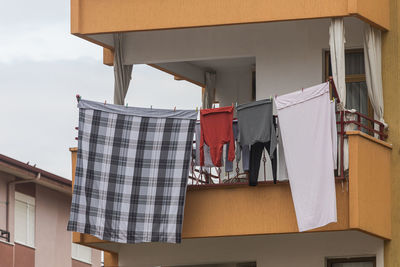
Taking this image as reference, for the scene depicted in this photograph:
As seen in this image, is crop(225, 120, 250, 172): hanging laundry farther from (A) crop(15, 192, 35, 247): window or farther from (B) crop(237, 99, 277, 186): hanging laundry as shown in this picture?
(A) crop(15, 192, 35, 247): window

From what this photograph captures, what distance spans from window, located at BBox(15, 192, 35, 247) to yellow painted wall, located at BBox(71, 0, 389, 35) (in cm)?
2449

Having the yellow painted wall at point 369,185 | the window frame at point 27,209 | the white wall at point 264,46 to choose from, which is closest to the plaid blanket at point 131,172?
the white wall at point 264,46

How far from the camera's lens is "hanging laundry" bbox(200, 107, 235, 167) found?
30.8m

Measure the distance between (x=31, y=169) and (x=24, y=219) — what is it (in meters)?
3.39

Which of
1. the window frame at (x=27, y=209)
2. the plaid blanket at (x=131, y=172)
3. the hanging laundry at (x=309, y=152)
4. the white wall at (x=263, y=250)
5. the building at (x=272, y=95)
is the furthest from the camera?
the window frame at (x=27, y=209)

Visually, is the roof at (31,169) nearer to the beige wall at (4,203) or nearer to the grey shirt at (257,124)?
the beige wall at (4,203)

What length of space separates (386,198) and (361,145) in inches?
52.2

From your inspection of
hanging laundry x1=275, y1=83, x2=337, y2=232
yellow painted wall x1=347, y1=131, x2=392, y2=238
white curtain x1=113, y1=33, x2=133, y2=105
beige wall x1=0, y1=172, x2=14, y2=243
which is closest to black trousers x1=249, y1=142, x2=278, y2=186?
hanging laundry x1=275, y1=83, x2=337, y2=232

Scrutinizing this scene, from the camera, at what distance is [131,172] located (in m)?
31.0

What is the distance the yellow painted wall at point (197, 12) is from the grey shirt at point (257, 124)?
195cm

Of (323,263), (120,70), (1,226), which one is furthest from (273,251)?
(1,226)

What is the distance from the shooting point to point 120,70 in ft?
110

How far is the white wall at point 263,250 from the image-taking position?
30.9 meters

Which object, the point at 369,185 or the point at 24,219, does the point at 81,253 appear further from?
the point at 369,185
